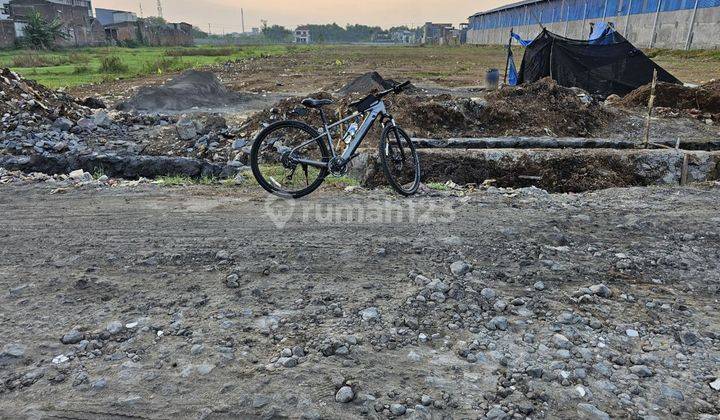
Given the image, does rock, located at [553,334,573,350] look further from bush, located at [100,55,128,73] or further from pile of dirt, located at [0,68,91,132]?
bush, located at [100,55,128,73]

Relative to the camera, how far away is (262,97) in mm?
19781

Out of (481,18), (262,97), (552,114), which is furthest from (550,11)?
(552,114)

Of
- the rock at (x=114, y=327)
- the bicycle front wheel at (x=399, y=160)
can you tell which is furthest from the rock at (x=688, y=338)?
the rock at (x=114, y=327)

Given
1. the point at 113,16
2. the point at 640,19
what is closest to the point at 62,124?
the point at 640,19

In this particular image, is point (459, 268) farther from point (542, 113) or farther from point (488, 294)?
point (542, 113)

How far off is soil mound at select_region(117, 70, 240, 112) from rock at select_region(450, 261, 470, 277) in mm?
14760

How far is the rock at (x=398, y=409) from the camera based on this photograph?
8.15ft

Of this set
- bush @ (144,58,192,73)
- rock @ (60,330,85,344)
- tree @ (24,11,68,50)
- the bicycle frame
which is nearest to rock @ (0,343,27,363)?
rock @ (60,330,85,344)

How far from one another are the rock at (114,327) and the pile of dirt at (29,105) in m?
9.46

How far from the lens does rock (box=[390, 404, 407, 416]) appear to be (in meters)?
2.48

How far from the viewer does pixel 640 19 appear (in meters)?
38.2

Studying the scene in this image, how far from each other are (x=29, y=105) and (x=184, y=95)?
621 centimetres

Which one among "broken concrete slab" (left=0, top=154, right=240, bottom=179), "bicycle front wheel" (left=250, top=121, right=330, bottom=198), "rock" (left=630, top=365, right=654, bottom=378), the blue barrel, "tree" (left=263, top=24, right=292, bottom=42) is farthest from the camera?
"tree" (left=263, top=24, right=292, bottom=42)

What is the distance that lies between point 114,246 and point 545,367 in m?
3.65
